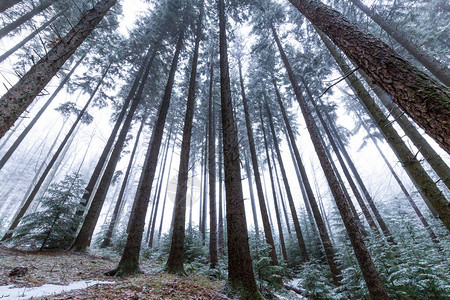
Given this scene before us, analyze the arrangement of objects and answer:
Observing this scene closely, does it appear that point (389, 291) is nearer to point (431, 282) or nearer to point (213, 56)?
point (431, 282)

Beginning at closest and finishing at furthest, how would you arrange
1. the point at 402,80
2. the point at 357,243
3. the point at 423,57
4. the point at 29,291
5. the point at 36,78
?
the point at 402,80, the point at 29,291, the point at 36,78, the point at 357,243, the point at 423,57

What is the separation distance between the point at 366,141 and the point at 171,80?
20.3 metres

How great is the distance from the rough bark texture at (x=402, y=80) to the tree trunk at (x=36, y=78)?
5.98 meters

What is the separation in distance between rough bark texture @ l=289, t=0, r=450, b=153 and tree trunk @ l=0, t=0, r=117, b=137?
19.6ft

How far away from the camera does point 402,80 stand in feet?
6.82

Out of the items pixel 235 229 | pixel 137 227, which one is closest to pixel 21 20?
pixel 137 227

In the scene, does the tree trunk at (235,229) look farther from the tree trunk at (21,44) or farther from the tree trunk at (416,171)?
the tree trunk at (21,44)

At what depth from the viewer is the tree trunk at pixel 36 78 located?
319 centimetres

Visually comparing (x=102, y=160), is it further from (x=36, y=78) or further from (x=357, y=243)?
(x=357, y=243)

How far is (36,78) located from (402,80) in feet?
20.7

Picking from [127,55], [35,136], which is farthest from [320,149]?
[35,136]

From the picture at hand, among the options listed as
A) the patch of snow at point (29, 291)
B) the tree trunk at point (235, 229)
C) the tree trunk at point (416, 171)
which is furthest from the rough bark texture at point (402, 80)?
the patch of snow at point (29, 291)

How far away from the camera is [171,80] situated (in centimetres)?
872

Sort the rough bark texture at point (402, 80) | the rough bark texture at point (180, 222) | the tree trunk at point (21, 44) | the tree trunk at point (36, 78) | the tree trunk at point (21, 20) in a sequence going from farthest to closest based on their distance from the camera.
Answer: the tree trunk at point (21, 44)
the tree trunk at point (21, 20)
the rough bark texture at point (180, 222)
the tree trunk at point (36, 78)
the rough bark texture at point (402, 80)
